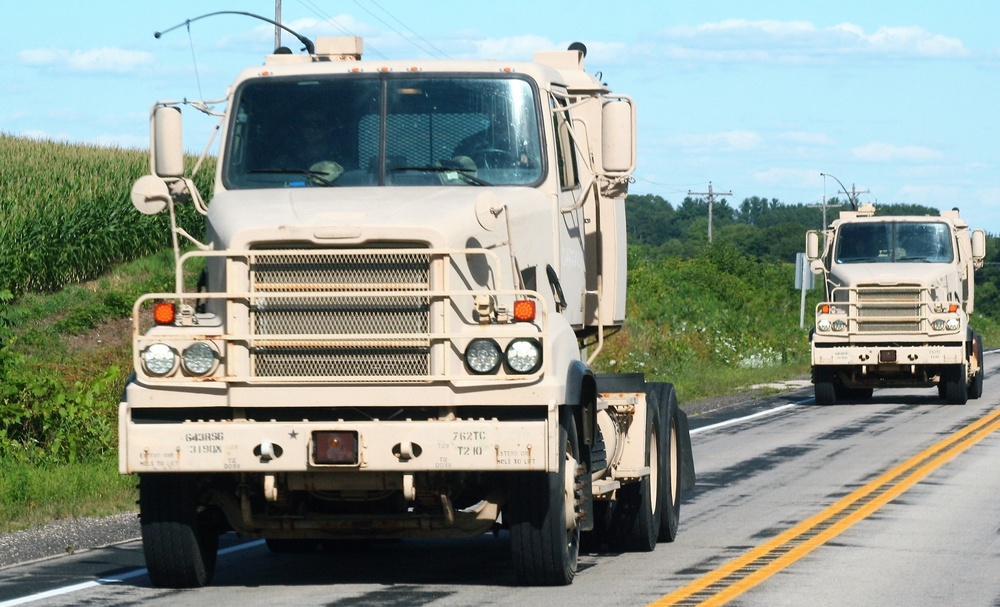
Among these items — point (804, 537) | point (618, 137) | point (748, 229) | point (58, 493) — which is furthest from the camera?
point (748, 229)

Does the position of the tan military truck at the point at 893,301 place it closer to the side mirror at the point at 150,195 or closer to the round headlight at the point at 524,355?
the side mirror at the point at 150,195

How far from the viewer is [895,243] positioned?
1067 inches

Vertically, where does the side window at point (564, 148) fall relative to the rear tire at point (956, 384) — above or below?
above

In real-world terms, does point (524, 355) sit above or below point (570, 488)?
above

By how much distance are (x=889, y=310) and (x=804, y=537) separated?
15763 mm

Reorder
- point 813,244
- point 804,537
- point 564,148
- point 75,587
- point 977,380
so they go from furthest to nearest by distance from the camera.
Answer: point 977,380 → point 813,244 → point 804,537 → point 564,148 → point 75,587

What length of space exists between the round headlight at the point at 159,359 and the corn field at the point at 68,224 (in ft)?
66.9

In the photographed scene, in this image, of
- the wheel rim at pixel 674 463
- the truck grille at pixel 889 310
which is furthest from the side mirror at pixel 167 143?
the truck grille at pixel 889 310

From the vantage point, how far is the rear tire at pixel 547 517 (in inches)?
353

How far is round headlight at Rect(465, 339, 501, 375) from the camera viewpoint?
8617mm

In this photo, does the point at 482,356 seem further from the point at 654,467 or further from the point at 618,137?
the point at 654,467

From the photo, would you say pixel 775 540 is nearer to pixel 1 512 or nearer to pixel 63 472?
pixel 1 512

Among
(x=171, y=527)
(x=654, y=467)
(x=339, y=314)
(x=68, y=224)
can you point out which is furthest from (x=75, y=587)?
(x=68, y=224)

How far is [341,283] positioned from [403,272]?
0.33 meters
